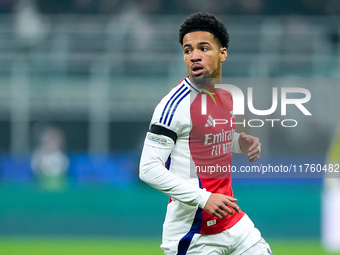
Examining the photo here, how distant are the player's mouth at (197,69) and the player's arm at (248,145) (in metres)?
0.71

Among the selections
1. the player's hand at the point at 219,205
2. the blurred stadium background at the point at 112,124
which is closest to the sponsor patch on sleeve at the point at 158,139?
the player's hand at the point at 219,205

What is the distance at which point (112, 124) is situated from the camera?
13.2m

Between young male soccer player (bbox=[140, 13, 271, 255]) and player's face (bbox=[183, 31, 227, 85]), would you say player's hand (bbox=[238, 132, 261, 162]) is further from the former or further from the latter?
player's face (bbox=[183, 31, 227, 85])

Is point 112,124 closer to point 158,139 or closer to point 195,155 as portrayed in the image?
point 195,155

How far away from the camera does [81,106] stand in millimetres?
13352

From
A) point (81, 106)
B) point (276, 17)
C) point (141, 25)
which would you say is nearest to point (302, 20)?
point (276, 17)

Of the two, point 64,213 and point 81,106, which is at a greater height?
point 81,106

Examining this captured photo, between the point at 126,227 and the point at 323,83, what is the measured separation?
400 centimetres

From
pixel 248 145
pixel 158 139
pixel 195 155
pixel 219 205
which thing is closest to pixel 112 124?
pixel 248 145

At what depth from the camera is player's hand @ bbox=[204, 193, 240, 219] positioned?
4367 millimetres

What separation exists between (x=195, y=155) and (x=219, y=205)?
42 centimetres

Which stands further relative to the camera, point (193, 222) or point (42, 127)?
point (42, 127)

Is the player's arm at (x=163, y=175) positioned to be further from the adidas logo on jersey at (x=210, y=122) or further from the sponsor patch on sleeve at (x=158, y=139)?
the adidas logo on jersey at (x=210, y=122)

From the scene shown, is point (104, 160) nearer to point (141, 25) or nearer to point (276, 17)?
point (141, 25)
